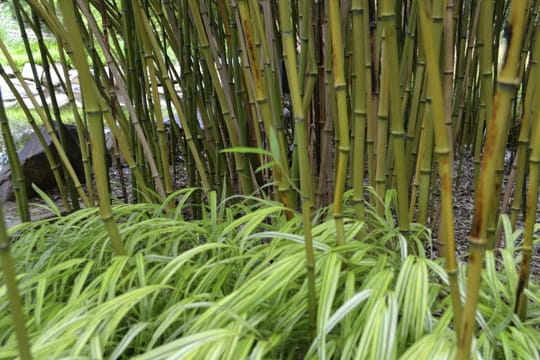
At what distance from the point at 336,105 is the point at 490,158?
0.63 m

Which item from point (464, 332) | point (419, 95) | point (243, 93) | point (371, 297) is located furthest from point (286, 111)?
point (464, 332)

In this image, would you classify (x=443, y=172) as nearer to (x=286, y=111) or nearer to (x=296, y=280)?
(x=296, y=280)

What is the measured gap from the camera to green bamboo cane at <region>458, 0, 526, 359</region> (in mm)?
372

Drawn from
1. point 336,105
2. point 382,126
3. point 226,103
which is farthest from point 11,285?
point 226,103

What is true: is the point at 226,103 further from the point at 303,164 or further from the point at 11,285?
the point at 11,285

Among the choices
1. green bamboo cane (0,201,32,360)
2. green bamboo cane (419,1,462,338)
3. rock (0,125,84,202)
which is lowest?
rock (0,125,84,202)

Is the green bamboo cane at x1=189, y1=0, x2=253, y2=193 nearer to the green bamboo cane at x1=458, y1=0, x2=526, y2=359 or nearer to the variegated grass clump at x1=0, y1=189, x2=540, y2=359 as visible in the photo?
the variegated grass clump at x1=0, y1=189, x2=540, y2=359

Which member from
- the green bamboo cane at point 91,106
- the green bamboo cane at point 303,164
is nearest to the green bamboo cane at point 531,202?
the green bamboo cane at point 303,164

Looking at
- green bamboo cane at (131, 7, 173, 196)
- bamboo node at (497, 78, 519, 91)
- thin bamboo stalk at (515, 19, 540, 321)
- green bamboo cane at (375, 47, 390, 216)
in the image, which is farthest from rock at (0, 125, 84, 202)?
bamboo node at (497, 78, 519, 91)

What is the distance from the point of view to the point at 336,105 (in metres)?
1.00

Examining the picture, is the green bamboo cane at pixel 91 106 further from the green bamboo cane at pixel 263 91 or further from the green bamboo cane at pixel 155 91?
the green bamboo cane at pixel 155 91

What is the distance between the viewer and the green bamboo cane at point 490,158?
1.22ft

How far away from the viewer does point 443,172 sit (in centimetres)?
46

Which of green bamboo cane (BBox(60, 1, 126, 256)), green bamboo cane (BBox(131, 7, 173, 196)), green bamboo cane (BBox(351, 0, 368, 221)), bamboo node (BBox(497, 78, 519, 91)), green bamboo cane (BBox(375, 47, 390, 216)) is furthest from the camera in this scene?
green bamboo cane (BBox(131, 7, 173, 196))
